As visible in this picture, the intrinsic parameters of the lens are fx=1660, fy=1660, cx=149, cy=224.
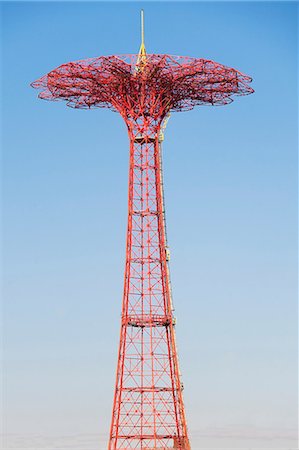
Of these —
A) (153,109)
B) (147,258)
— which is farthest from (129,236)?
(153,109)

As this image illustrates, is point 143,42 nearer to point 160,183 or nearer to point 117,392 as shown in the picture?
point 160,183

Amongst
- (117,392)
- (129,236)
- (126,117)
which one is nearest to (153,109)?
(126,117)

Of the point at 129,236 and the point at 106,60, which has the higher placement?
the point at 106,60

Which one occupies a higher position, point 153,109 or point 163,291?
point 153,109

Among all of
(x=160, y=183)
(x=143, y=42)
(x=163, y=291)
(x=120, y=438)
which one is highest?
(x=143, y=42)

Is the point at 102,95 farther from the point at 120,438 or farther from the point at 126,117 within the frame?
the point at 120,438

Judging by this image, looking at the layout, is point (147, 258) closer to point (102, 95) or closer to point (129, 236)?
point (129, 236)

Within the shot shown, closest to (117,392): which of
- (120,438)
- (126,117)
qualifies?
(120,438)

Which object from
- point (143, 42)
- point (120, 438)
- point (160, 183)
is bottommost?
point (120, 438)
